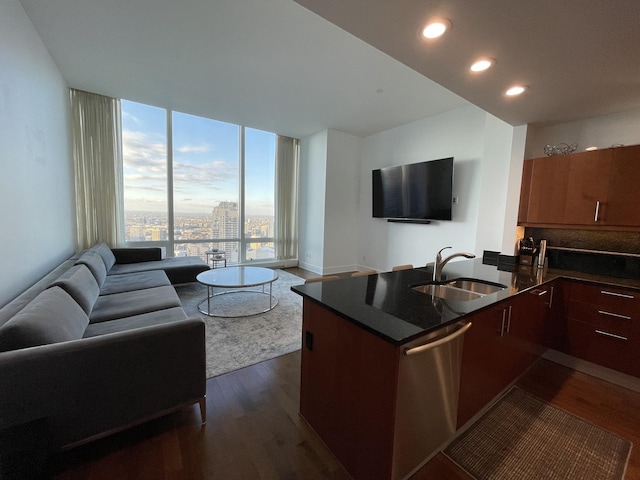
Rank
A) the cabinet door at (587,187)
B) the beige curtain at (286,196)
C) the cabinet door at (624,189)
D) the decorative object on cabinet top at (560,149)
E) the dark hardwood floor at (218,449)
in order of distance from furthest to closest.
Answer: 1. the beige curtain at (286,196)
2. the decorative object on cabinet top at (560,149)
3. the cabinet door at (587,187)
4. the cabinet door at (624,189)
5. the dark hardwood floor at (218,449)

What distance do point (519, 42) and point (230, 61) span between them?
2793mm

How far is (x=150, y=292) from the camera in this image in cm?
268

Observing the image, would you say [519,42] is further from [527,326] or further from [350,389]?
[350,389]

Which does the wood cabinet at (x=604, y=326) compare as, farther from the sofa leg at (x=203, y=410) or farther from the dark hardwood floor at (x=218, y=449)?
the sofa leg at (x=203, y=410)

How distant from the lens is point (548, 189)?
2.53 metres

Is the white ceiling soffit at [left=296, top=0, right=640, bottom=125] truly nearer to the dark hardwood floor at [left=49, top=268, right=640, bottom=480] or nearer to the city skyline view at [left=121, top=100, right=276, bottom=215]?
the dark hardwood floor at [left=49, top=268, right=640, bottom=480]

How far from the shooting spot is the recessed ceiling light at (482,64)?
1637mm

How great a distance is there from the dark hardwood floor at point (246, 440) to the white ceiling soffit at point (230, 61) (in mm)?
3102

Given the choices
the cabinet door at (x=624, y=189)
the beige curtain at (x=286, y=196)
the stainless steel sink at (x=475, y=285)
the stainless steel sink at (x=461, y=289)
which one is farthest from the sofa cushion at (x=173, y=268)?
the cabinet door at (x=624, y=189)

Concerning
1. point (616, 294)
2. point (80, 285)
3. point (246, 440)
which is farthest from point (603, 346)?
point (80, 285)

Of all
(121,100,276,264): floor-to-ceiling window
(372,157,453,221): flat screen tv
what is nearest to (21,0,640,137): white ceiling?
(121,100,276,264): floor-to-ceiling window

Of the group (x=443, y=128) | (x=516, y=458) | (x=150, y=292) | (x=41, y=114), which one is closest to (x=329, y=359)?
(x=516, y=458)

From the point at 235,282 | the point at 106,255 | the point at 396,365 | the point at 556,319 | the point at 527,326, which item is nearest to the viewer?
the point at 396,365

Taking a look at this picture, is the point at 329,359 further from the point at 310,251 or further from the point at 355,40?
the point at 310,251
